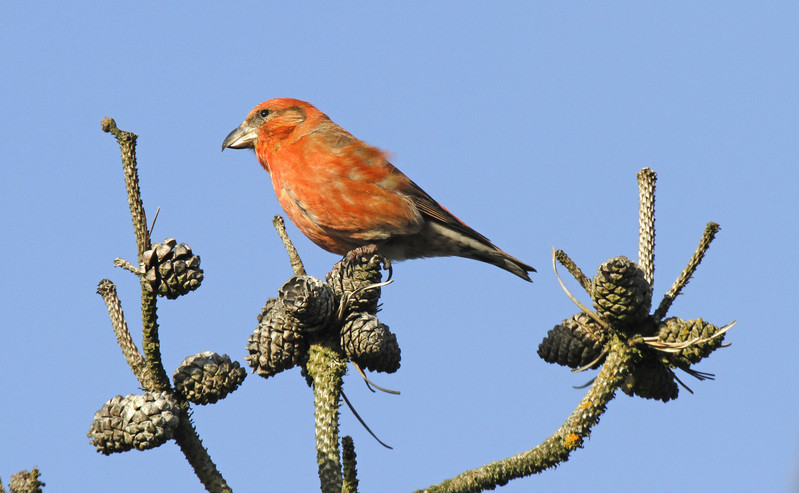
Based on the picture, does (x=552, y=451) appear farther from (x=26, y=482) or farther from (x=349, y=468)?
(x=26, y=482)

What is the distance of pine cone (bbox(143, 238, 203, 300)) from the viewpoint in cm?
212

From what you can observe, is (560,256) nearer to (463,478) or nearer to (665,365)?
(665,365)

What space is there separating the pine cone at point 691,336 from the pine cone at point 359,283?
1050 mm

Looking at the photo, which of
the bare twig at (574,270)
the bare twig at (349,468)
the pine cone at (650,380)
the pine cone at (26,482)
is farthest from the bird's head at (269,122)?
the pine cone at (26,482)

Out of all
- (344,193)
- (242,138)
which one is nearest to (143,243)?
(344,193)

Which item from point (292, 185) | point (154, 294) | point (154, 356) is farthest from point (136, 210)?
point (292, 185)

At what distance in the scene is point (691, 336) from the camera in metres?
2.38

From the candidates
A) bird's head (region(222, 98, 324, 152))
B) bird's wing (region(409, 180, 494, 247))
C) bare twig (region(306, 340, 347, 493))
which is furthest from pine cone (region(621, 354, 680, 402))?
bird's head (region(222, 98, 324, 152))

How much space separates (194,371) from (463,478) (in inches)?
35.8

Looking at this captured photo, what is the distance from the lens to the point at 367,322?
263cm

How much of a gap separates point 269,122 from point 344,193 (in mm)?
1015

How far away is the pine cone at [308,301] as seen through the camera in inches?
98.1

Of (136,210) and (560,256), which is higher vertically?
(136,210)

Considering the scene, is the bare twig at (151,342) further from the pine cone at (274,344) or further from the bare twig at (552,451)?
the bare twig at (552,451)
